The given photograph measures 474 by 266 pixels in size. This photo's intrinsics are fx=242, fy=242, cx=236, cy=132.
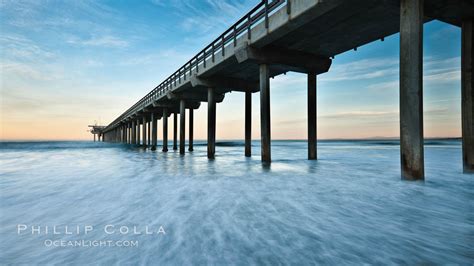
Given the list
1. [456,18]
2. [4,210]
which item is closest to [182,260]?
[4,210]

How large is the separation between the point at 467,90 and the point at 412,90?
3525 millimetres

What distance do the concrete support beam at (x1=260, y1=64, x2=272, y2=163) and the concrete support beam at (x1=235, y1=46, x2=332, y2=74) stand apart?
1.94 ft

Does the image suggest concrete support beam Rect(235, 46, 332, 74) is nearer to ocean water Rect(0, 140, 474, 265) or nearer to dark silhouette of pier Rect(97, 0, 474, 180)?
dark silhouette of pier Rect(97, 0, 474, 180)

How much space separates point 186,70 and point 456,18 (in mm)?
16061

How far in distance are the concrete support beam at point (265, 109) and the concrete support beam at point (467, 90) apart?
7.61 metres

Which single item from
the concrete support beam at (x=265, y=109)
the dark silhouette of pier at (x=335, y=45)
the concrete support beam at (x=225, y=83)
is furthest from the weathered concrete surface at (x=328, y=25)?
the concrete support beam at (x=225, y=83)

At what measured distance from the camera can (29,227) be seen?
3994 millimetres

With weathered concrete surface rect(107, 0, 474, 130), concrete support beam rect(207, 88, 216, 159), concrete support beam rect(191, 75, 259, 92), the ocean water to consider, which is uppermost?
weathered concrete surface rect(107, 0, 474, 130)

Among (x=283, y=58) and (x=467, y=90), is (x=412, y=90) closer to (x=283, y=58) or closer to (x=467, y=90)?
(x=467, y=90)

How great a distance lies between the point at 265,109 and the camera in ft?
41.9

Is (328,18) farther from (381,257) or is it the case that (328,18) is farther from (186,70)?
(186,70)

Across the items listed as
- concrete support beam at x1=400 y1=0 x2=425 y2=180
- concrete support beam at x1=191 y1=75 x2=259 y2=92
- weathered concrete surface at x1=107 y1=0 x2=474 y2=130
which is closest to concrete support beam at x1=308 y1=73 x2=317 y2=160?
weathered concrete surface at x1=107 y1=0 x2=474 y2=130

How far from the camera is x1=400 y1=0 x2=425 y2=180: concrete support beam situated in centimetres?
662

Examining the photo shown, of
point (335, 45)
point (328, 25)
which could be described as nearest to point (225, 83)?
point (335, 45)
